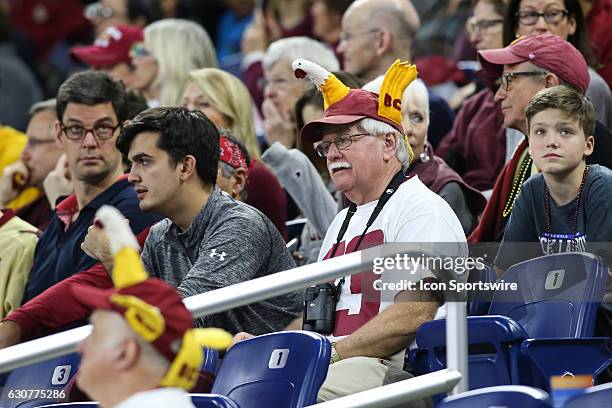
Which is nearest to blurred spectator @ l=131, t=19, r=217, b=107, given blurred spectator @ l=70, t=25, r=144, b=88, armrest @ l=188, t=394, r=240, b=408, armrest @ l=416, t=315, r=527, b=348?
blurred spectator @ l=70, t=25, r=144, b=88

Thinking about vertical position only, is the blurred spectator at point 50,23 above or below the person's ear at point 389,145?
below

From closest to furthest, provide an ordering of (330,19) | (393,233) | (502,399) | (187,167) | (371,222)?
(502,399) < (393,233) < (371,222) < (187,167) < (330,19)

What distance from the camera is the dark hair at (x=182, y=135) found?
5562mm

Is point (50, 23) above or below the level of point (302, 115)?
below

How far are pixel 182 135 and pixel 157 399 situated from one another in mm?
2492

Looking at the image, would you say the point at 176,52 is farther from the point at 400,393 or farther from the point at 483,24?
the point at 400,393

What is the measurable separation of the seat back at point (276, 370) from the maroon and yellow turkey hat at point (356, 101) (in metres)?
0.98

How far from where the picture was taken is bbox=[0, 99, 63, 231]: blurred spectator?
775 centimetres

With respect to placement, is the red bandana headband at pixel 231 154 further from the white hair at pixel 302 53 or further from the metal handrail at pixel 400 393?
the metal handrail at pixel 400 393

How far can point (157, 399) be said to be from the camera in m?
3.21

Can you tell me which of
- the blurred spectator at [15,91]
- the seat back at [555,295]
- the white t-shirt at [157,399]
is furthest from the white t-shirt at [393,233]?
the blurred spectator at [15,91]

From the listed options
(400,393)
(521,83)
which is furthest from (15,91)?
(400,393)

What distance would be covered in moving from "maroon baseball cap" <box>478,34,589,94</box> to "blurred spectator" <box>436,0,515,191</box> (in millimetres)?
798

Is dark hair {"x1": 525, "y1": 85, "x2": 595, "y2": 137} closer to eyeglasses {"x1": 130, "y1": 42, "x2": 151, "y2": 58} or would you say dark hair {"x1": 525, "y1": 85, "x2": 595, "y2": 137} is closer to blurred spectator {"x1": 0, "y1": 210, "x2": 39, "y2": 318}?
blurred spectator {"x1": 0, "y1": 210, "x2": 39, "y2": 318}
